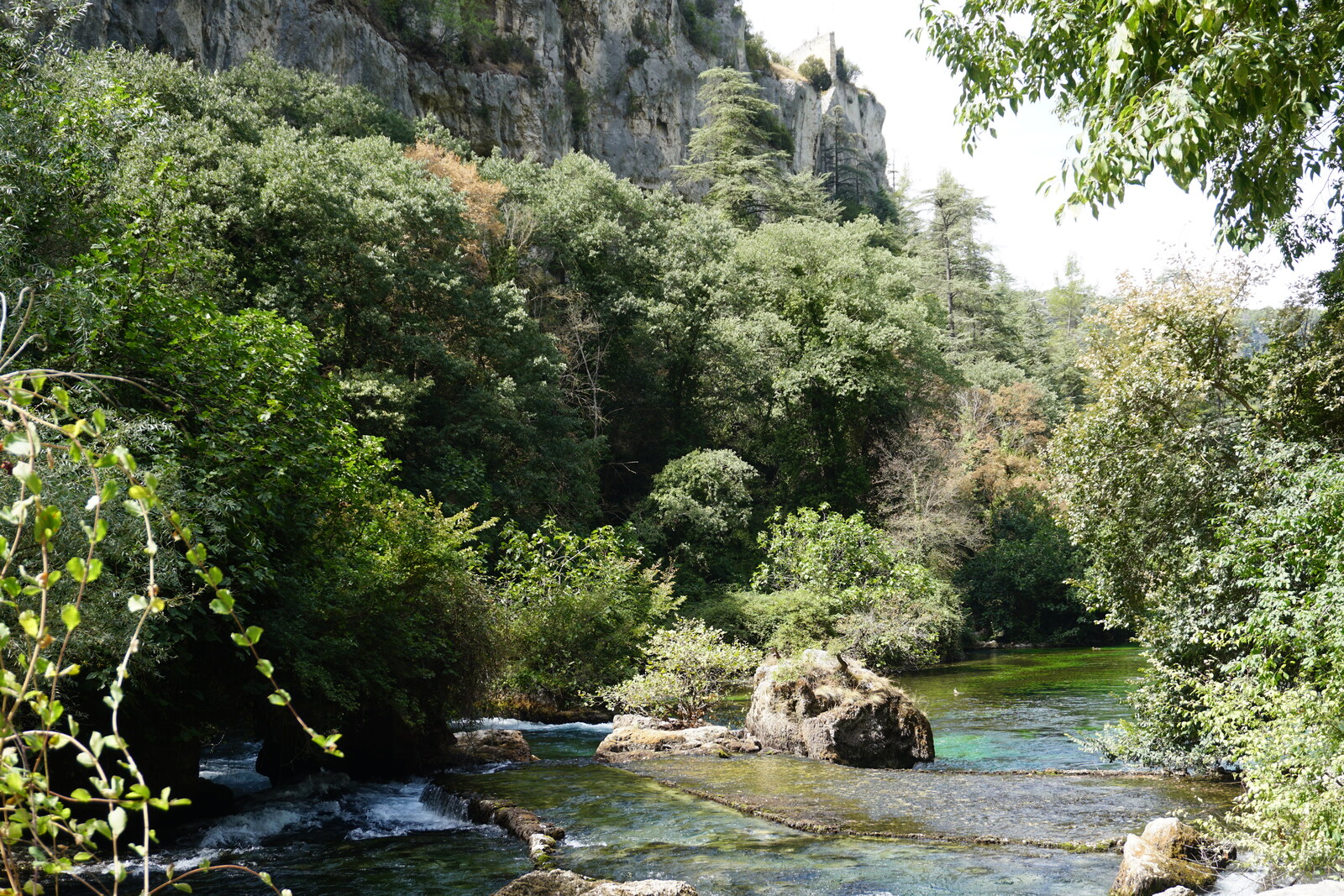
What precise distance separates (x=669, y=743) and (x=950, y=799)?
17.2ft

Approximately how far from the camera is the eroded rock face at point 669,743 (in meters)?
15.1

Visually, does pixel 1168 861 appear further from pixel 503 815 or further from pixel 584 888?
pixel 503 815

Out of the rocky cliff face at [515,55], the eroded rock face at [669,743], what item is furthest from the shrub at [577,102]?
the eroded rock face at [669,743]

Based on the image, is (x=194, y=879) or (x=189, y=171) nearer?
(x=194, y=879)

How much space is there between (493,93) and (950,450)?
2419 centimetres

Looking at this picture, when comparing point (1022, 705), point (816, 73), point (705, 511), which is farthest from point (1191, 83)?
point (816, 73)

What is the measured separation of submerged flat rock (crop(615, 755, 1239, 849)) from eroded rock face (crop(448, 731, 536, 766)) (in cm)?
210

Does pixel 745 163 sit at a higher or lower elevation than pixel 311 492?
higher

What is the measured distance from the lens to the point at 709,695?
18359 millimetres

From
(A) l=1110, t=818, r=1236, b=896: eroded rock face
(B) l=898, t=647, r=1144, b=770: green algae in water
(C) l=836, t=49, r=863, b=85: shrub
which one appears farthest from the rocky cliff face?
(A) l=1110, t=818, r=1236, b=896: eroded rock face

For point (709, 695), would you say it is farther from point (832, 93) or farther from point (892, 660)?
point (832, 93)

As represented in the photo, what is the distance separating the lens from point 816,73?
7238 centimetres

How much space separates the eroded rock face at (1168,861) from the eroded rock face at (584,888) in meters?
3.70

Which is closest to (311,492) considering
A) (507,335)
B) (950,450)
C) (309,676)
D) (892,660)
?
(309,676)
